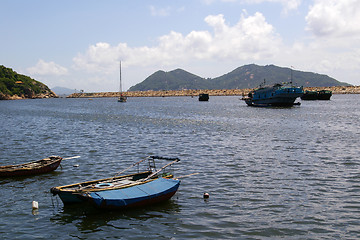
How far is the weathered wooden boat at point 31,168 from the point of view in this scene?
2122 cm

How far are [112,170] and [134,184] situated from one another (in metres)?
7.20

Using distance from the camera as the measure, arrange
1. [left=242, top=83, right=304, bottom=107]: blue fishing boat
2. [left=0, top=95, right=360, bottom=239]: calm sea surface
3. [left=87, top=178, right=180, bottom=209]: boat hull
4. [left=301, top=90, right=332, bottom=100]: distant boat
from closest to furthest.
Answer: [left=0, top=95, right=360, bottom=239]: calm sea surface → [left=87, top=178, right=180, bottom=209]: boat hull → [left=242, top=83, right=304, bottom=107]: blue fishing boat → [left=301, top=90, right=332, bottom=100]: distant boat

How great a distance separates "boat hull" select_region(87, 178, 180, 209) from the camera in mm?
14625

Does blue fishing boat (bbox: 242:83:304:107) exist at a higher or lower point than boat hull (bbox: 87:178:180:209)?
higher

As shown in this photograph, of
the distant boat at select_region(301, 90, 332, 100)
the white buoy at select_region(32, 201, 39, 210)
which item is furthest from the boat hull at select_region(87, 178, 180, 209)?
the distant boat at select_region(301, 90, 332, 100)

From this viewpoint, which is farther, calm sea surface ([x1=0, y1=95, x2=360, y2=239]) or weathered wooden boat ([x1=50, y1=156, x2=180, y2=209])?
weathered wooden boat ([x1=50, y1=156, x2=180, y2=209])

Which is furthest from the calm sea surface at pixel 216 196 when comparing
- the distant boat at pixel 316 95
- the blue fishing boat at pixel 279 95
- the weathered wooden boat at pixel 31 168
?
the distant boat at pixel 316 95

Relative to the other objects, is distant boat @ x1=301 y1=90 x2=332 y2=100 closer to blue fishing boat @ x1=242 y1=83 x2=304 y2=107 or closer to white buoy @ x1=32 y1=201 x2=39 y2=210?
blue fishing boat @ x1=242 y1=83 x2=304 y2=107

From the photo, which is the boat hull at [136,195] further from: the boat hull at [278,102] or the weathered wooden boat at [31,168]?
the boat hull at [278,102]

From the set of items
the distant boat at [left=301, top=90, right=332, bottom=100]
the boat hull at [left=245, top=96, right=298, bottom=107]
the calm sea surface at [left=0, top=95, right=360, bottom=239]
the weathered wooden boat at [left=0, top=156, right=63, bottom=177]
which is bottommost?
the calm sea surface at [left=0, top=95, right=360, bottom=239]

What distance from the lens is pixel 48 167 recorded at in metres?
22.4

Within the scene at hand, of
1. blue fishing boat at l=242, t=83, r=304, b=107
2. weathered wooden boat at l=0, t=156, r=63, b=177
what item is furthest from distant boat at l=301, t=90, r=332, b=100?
weathered wooden boat at l=0, t=156, r=63, b=177

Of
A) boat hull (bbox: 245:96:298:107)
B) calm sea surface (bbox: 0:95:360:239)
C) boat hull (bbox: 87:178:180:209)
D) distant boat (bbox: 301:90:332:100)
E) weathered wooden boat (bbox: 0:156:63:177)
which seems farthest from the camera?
distant boat (bbox: 301:90:332:100)

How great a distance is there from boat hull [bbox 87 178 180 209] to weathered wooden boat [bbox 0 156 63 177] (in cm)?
907
